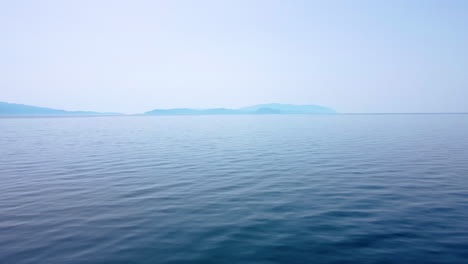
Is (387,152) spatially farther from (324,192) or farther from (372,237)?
(372,237)

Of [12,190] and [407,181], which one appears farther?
[407,181]

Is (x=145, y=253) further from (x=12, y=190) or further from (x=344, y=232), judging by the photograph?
(x=12, y=190)

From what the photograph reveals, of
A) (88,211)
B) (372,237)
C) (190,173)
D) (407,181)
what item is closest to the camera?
(372,237)

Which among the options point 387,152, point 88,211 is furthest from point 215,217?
point 387,152

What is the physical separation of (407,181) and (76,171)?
24838mm

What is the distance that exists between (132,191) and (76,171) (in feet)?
30.6

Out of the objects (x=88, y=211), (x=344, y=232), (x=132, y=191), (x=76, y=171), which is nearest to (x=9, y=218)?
(x=88, y=211)

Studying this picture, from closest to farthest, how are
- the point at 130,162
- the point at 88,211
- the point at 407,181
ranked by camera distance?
the point at 88,211
the point at 407,181
the point at 130,162

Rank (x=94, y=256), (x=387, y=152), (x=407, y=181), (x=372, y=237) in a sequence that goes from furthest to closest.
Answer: (x=387, y=152), (x=407, y=181), (x=372, y=237), (x=94, y=256)

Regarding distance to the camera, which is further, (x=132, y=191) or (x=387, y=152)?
(x=387, y=152)

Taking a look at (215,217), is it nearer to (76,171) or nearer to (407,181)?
(407,181)

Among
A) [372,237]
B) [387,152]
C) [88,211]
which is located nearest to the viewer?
[372,237]

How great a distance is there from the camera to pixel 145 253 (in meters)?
9.07

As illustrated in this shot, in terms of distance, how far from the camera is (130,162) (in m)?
26.8
